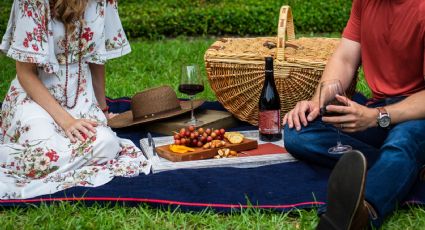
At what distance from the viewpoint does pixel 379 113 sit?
12.8 feet

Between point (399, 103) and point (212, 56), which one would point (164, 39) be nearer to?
point (212, 56)

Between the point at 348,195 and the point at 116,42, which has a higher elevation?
the point at 116,42

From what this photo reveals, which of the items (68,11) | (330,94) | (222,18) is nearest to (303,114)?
(330,94)

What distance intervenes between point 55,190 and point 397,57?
196 cm

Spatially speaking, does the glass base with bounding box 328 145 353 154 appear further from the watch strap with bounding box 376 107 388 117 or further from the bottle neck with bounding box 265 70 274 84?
the bottle neck with bounding box 265 70 274 84

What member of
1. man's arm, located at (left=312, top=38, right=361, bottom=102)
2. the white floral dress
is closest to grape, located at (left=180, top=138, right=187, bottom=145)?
the white floral dress

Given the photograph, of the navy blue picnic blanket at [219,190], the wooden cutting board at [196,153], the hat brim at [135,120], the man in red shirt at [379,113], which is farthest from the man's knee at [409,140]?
the hat brim at [135,120]

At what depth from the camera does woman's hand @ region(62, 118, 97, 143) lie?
436 cm

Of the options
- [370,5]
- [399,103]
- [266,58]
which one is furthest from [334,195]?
[266,58]

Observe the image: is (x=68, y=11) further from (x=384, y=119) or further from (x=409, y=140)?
(x=409, y=140)

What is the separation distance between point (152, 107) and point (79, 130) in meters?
0.98

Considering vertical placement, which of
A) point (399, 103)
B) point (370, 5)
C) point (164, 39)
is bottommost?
point (164, 39)

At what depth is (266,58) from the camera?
4.95 m

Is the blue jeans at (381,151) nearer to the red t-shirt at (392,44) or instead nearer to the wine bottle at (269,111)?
the red t-shirt at (392,44)
